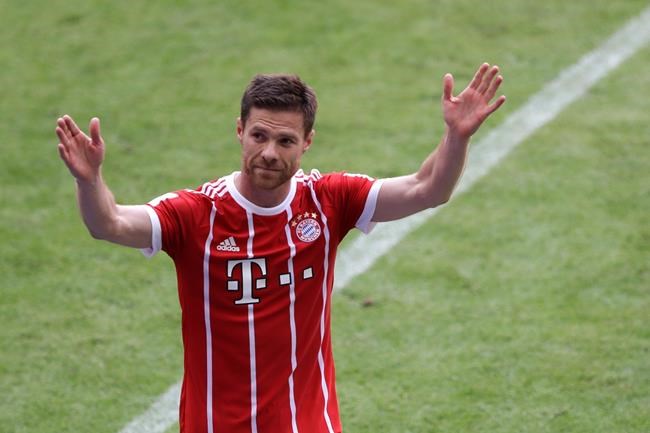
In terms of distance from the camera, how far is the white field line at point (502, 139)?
631cm

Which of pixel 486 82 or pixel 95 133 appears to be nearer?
pixel 95 133

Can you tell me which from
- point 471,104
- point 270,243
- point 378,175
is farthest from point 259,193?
point 378,175

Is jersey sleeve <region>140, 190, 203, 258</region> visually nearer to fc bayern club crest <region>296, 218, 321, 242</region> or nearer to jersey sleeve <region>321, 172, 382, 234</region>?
fc bayern club crest <region>296, 218, 321, 242</region>

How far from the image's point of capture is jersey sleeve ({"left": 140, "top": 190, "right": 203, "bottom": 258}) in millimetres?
4281

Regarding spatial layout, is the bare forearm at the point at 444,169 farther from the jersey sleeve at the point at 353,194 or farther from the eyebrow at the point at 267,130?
the eyebrow at the point at 267,130

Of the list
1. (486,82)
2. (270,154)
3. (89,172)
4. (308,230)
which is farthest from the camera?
(308,230)

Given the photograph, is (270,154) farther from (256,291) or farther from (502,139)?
(502,139)

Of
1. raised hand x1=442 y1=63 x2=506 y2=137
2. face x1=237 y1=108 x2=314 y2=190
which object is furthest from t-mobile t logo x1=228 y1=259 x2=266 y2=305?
raised hand x1=442 y1=63 x2=506 y2=137

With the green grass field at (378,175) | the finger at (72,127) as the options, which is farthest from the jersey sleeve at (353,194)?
the green grass field at (378,175)

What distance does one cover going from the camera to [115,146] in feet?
29.3

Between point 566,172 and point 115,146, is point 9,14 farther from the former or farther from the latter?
point 566,172

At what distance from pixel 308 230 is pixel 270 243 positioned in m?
0.16

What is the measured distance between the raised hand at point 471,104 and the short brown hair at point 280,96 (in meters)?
0.50

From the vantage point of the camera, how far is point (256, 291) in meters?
4.41
